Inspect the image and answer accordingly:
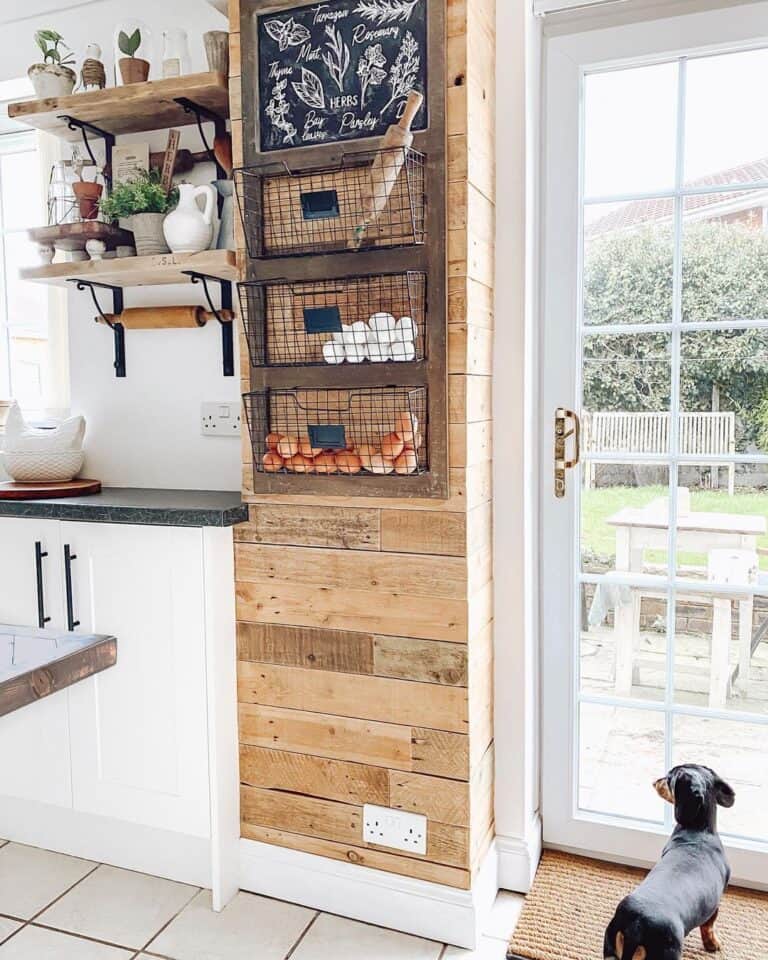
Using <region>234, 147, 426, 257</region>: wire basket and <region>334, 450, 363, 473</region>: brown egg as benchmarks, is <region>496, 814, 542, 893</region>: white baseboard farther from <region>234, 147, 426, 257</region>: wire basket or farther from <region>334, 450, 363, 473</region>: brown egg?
<region>234, 147, 426, 257</region>: wire basket

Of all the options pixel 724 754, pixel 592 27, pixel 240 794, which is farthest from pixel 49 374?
pixel 724 754

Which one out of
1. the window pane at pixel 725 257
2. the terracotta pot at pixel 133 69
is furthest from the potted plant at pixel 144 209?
the window pane at pixel 725 257

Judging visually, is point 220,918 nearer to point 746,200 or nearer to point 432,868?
point 432,868

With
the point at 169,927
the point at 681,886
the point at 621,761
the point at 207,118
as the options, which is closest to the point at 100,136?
the point at 207,118

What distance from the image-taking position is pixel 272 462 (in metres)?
1.97

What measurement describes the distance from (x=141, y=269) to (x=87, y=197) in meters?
0.37

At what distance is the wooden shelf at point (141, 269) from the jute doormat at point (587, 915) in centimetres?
175

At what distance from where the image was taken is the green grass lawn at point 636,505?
6.63 feet

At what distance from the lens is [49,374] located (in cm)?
280

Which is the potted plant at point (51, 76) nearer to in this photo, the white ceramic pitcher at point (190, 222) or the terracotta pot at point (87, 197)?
the terracotta pot at point (87, 197)

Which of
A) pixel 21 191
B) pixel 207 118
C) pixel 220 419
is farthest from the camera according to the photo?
pixel 21 191

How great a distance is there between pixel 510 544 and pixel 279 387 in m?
0.69

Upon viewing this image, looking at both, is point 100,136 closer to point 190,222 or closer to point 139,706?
point 190,222

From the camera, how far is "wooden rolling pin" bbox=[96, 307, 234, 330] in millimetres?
2301
